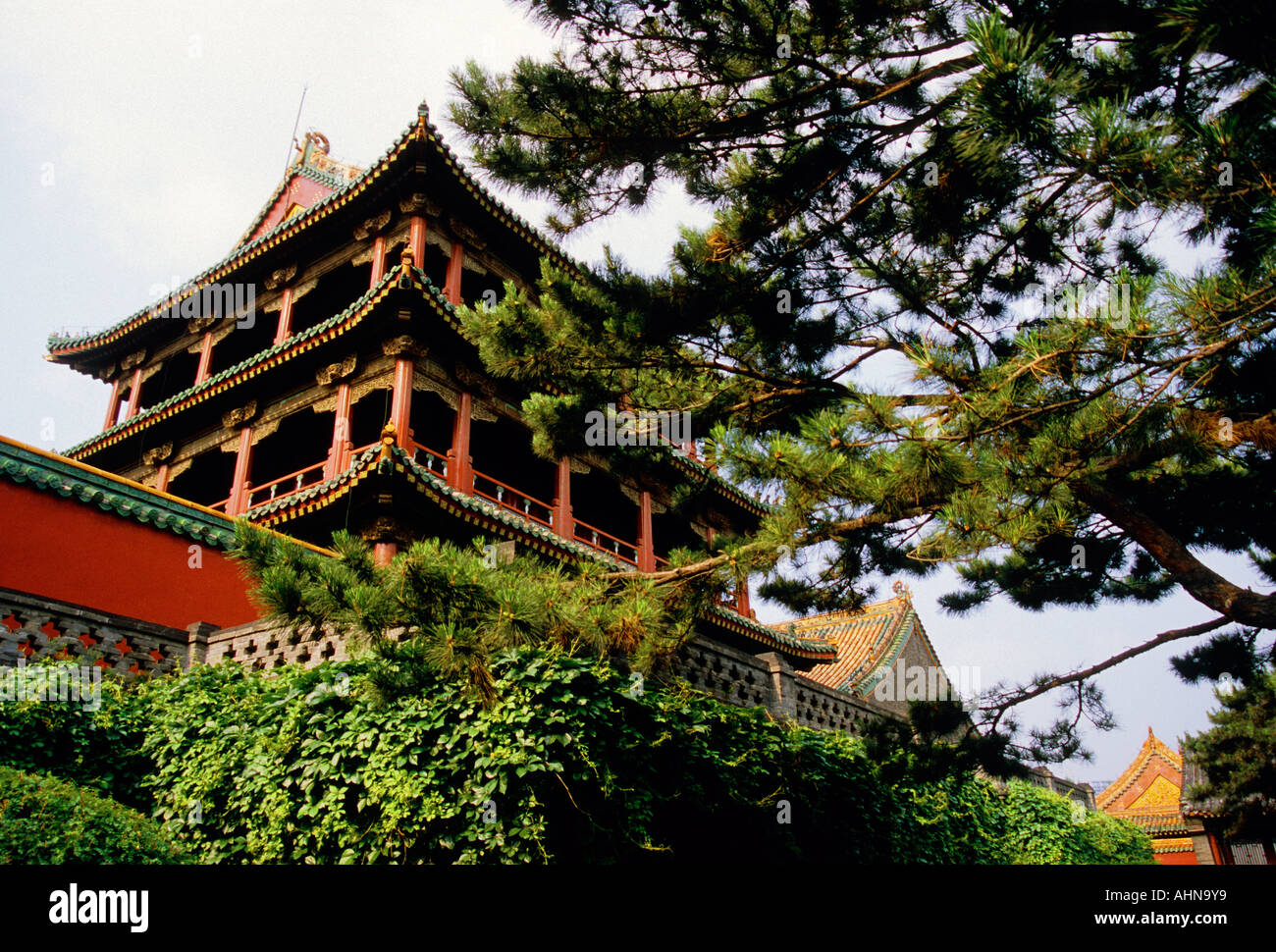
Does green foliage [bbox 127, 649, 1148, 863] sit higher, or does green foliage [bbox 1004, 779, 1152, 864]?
green foliage [bbox 127, 649, 1148, 863]

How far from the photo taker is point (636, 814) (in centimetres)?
460

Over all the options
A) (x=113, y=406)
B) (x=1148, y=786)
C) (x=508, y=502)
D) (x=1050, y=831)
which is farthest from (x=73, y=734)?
(x=1148, y=786)

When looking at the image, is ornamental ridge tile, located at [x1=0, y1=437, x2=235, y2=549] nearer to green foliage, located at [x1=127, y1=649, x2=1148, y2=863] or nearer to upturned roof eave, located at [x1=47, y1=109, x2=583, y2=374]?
green foliage, located at [x1=127, y1=649, x2=1148, y2=863]

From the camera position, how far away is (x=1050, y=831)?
32.3 feet

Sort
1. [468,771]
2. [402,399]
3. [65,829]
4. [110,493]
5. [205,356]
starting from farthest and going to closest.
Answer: [205,356] → [402,399] → [110,493] → [468,771] → [65,829]

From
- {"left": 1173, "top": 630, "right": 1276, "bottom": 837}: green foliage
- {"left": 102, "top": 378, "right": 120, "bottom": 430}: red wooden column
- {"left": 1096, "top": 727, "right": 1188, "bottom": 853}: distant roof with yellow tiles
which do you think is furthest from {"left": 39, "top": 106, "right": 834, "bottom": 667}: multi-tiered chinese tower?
{"left": 1096, "top": 727, "right": 1188, "bottom": 853}: distant roof with yellow tiles

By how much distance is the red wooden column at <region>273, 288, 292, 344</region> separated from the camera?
12.3m

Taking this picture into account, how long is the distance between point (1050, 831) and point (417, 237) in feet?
34.8

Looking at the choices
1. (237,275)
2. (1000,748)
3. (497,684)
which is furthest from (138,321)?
(1000,748)

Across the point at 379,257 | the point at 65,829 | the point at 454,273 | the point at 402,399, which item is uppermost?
the point at 379,257

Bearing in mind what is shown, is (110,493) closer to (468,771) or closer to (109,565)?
(109,565)

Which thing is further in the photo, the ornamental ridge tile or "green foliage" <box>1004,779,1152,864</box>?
"green foliage" <box>1004,779,1152,864</box>

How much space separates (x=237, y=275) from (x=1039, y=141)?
41.6 feet

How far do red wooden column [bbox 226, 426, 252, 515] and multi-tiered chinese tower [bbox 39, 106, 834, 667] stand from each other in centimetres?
3
